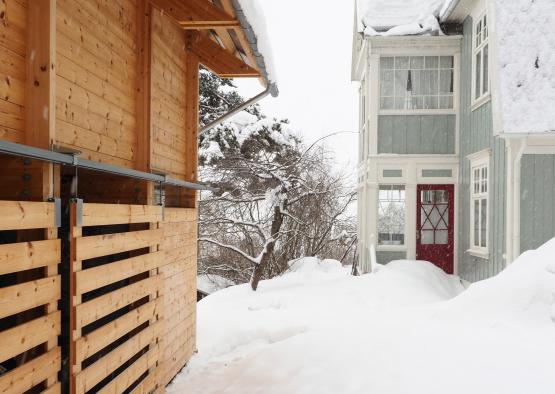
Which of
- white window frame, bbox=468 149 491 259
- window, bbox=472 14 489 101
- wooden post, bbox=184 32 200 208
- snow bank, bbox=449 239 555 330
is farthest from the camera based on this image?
window, bbox=472 14 489 101

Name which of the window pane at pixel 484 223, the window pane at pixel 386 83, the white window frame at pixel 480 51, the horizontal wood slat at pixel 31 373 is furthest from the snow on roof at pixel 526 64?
the horizontal wood slat at pixel 31 373

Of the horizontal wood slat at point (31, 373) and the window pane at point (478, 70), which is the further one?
the window pane at point (478, 70)

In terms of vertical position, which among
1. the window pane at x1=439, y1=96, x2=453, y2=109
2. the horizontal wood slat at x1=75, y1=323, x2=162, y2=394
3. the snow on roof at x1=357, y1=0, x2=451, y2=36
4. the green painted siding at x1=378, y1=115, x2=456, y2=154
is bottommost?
the horizontal wood slat at x1=75, y1=323, x2=162, y2=394

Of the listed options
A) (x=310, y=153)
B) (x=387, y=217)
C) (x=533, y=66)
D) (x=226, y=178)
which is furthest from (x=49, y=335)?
(x=310, y=153)

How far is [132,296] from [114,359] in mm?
558

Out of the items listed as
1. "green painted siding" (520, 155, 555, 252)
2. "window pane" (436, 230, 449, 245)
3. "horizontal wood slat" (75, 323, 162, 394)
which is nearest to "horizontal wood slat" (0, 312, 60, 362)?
"horizontal wood slat" (75, 323, 162, 394)

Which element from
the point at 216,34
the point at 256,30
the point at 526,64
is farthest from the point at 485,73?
the point at 256,30

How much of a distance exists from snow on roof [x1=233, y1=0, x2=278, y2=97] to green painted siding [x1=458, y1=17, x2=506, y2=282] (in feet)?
15.4

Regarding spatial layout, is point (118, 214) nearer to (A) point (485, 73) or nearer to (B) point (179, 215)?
(B) point (179, 215)

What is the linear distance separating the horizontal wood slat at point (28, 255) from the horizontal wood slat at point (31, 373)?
0.49 metres

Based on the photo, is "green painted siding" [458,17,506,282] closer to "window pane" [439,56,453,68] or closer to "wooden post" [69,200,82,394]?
"window pane" [439,56,453,68]

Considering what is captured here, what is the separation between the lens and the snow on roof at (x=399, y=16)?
10945 mm

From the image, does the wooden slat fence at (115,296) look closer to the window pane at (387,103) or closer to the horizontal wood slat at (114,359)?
the horizontal wood slat at (114,359)

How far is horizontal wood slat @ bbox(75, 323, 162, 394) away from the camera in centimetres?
322
